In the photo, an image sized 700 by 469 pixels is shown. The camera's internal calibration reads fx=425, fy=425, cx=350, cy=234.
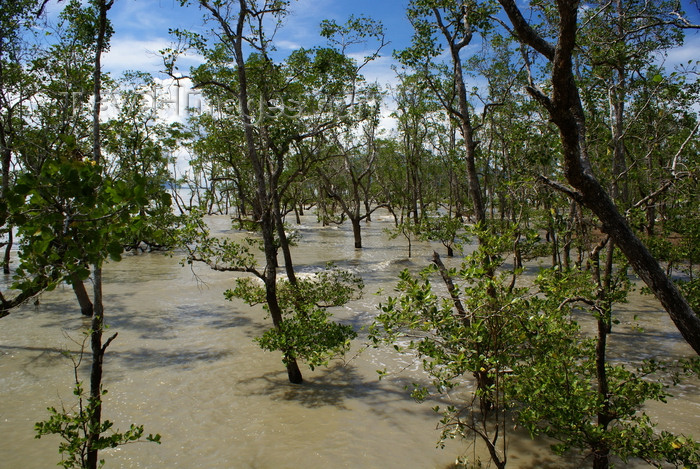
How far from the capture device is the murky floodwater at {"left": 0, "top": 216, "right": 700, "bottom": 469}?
6.20 m

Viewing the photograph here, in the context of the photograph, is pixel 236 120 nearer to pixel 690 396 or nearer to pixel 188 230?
pixel 188 230

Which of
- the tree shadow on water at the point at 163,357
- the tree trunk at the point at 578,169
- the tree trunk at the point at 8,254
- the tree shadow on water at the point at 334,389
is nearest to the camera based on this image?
the tree trunk at the point at 578,169

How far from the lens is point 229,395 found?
7.96 meters

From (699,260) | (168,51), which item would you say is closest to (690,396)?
(699,260)

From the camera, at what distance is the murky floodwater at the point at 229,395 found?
620 cm

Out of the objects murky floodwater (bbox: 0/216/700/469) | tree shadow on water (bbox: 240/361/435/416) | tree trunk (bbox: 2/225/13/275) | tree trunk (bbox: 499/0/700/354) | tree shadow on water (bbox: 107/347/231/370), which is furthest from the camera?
tree shadow on water (bbox: 107/347/231/370)

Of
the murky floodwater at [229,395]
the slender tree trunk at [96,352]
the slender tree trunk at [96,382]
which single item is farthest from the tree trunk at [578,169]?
the slender tree trunk at [96,382]

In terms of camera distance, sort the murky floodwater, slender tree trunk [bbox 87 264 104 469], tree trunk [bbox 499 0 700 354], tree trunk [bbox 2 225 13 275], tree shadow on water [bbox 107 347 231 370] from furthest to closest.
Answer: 1. tree shadow on water [bbox 107 347 231 370]
2. the murky floodwater
3. tree trunk [bbox 2 225 13 275]
4. slender tree trunk [bbox 87 264 104 469]
5. tree trunk [bbox 499 0 700 354]

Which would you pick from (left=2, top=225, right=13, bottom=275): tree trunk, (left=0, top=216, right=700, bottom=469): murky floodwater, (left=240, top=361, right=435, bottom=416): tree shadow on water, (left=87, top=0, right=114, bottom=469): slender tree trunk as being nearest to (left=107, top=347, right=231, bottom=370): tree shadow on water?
(left=0, top=216, right=700, bottom=469): murky floodwater

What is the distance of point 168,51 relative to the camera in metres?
7.61

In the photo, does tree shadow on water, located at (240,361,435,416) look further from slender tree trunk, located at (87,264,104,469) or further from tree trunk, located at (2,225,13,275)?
tree trunk, located at (2,225,13,275)

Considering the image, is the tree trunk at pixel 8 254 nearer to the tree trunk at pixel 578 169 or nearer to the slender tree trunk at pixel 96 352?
the slender tree trunk at pixel 96 352

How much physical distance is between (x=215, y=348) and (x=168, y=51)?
6569 mm

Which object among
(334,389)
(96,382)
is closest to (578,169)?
(96,382)
